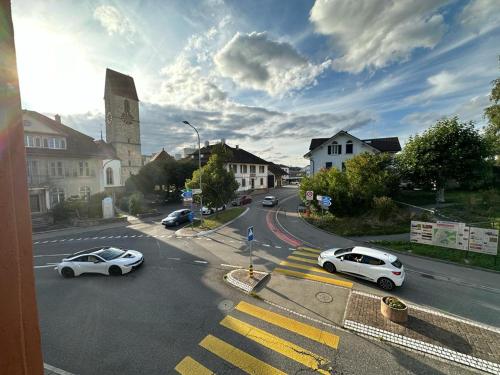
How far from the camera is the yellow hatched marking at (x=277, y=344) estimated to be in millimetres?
6522

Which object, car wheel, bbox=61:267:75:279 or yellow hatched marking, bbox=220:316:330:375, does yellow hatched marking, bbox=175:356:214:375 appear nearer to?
yellow hatched marking, bbox=220:316:330:375

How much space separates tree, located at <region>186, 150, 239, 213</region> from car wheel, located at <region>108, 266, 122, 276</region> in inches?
466

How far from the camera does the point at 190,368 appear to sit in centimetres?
638

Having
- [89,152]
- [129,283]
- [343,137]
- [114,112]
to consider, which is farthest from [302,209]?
[114,112]

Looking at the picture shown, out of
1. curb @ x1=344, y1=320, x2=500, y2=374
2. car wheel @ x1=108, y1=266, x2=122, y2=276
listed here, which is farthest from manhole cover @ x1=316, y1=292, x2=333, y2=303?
car wheel @ x1=108, y1=266, x2=122, y2=276

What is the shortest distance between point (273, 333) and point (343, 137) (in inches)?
1427

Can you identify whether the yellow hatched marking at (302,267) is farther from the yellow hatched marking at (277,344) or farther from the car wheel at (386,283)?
the yellow hatched marking at (277,344)

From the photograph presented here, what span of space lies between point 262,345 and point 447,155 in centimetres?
2559

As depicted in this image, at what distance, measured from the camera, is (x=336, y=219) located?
74.9ft

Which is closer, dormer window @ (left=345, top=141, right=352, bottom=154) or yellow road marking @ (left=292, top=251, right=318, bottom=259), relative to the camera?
yellow road marking @ (left=292, top=251, right=318, bottom=259)

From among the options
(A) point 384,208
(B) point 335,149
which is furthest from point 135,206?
(B) point 335,149

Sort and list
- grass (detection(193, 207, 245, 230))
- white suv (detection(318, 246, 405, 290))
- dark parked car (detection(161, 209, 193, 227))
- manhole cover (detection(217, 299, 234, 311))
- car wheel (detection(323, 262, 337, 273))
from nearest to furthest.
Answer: manhole cover (detection(217, 299, 234, 311)) < white suv (detection(318, 246, 405, 290)) < car wheel (detection(323, 262, 337, 273)) < grass (detection(193, 207, 245, 230)) < dark parked car (detection(161, 209, 193, 227))

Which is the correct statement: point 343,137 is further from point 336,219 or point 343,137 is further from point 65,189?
point 65,189

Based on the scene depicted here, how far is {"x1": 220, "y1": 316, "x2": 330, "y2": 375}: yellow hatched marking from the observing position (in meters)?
6.52
